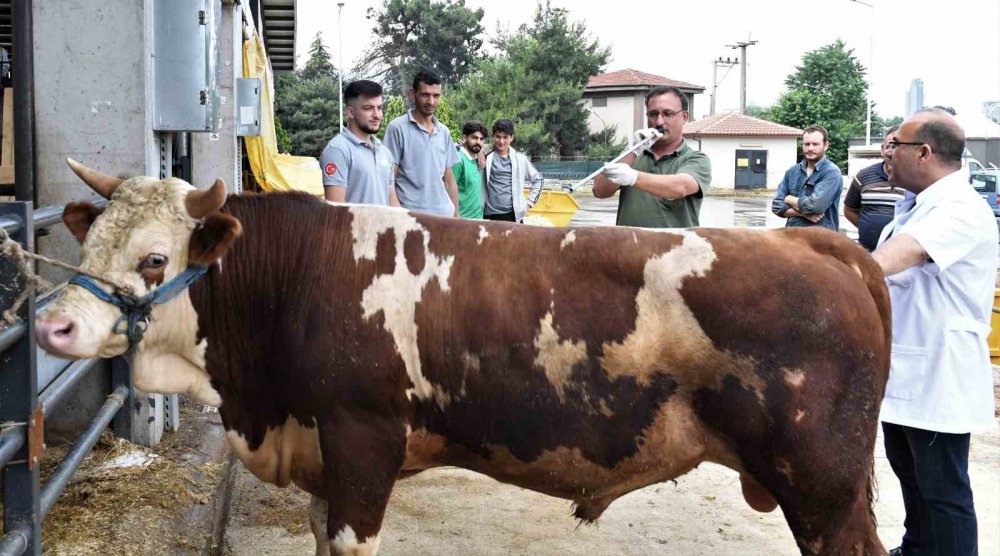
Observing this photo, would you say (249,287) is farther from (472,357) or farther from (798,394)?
(798,394)

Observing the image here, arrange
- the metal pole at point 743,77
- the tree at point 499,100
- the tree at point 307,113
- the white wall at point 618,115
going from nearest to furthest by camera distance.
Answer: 1. the tree at point 307,113
2. the tree at point 499,100
3. the metal pole at point 743,77
4. the white wall at point 618,115

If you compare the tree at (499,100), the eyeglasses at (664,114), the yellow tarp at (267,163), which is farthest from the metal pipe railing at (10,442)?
the tree at (499,100)

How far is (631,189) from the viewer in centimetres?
524

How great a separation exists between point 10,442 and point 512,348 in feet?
5.45

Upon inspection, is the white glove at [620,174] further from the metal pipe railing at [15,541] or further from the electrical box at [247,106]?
the electrical box at [247,106]

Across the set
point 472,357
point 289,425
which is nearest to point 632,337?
point 472,357

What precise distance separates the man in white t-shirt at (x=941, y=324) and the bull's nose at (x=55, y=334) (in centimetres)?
294

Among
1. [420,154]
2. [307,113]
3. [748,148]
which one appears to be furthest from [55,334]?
[748,148]

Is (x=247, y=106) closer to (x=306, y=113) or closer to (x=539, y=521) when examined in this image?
(x=539, y=521)

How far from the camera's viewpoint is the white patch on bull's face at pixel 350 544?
3.23 metres

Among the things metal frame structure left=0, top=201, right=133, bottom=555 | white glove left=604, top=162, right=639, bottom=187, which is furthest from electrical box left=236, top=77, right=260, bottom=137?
metal frame structure left=0, top=201, right=133, bottom=555

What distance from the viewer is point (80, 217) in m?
3.29

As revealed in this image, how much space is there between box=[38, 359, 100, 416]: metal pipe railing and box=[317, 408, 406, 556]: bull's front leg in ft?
3.62

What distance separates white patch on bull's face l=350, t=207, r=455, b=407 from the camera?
322 cm
